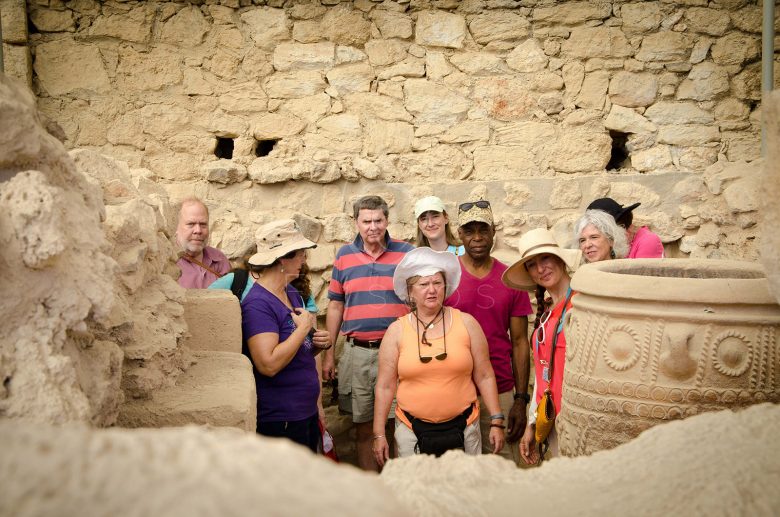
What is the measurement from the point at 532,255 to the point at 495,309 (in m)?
0.66

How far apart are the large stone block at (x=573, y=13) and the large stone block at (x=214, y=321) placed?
340 centimetres

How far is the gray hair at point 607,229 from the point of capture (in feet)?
12.8

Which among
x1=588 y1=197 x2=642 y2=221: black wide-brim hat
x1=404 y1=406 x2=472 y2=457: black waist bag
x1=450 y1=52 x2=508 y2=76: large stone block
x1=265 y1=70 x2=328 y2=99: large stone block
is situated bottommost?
x1=404 y1=406 x2=472 y2=457: black waist bag

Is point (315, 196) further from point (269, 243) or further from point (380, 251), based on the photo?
point (269, 243)

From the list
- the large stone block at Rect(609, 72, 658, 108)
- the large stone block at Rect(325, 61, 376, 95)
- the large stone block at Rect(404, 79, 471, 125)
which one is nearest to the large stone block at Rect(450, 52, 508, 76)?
the large stone block at Rect(404, 79, 471, 125)

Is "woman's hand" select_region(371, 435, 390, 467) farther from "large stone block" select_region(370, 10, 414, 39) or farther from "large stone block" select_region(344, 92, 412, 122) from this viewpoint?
"large stone block" select_region(370, 10, 414, 39)

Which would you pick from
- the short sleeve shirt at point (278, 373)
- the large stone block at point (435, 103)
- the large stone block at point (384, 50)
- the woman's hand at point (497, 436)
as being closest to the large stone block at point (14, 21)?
the large stone block at point (384, 50)

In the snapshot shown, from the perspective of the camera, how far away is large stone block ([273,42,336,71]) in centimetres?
546

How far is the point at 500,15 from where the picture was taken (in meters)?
5.45

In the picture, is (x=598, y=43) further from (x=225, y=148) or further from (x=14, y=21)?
(x=14, y=21)

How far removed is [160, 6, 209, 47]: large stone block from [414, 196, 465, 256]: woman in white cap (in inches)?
82.8

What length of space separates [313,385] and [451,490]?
2123mm

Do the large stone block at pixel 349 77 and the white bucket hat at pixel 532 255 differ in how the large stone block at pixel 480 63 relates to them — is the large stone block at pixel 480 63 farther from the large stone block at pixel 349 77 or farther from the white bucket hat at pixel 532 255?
the white bucket hat at pixel 532 255

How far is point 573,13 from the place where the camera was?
17.7 feet
